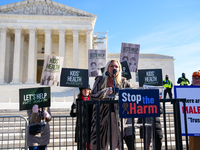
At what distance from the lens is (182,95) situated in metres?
3.95

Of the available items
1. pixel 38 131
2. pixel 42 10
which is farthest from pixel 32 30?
pixel 38 131

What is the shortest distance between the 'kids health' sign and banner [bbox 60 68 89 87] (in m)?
5.05

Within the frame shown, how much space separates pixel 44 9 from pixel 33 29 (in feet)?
13.0

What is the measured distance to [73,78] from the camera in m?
7.95

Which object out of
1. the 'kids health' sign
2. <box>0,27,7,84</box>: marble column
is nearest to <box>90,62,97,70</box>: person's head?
the 'kids health' sign

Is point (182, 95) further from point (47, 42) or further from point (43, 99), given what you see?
point (47, 42)

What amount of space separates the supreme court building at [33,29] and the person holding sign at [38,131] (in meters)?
26.4

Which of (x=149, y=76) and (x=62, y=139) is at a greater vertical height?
(x=149, y=76)

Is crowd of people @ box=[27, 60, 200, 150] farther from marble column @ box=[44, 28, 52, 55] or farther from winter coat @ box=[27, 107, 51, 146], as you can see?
marble column @ box=[44, 28, 52, 55]

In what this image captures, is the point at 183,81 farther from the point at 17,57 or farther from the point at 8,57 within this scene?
the point at 8,57

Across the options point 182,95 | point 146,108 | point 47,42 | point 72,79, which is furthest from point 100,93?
point 47,42

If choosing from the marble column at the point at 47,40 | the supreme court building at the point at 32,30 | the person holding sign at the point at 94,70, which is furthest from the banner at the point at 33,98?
the marble column at the point at 47,40

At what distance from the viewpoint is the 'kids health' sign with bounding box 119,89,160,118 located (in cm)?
265

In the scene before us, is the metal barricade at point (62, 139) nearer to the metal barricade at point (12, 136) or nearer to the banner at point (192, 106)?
the metal barricade at point (12, 136)
